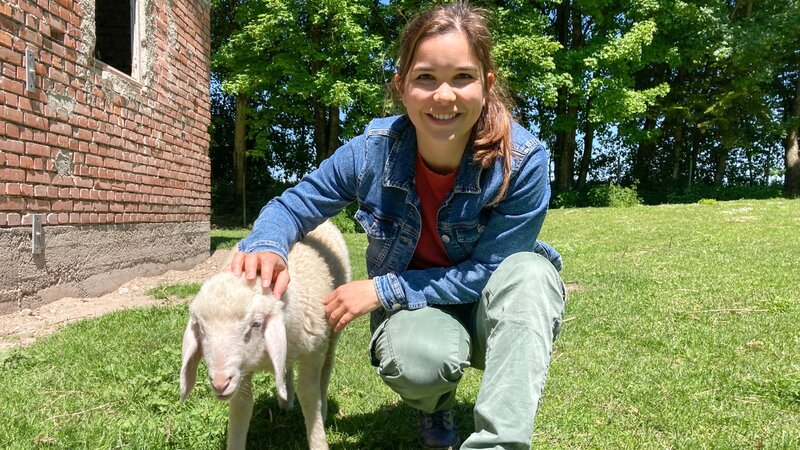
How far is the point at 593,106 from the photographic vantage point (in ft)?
73.6

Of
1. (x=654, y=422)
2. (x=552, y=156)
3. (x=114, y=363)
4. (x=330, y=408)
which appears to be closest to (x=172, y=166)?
(x=114, y=363)

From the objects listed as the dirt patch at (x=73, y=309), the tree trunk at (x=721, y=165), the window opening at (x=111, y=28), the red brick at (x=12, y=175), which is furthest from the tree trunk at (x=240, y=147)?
the tree trunk at (x=721, y=165)

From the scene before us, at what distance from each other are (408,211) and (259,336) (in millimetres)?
894

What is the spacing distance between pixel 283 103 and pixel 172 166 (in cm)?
1257

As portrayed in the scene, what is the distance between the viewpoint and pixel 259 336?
7.23ft

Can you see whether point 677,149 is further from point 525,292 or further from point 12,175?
point 525,292

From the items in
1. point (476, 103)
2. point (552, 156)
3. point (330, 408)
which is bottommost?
point (330, 408)

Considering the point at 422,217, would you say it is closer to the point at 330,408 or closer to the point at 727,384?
the point at 330,408

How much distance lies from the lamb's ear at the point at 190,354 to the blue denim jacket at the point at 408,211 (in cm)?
39

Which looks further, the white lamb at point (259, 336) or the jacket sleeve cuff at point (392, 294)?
the jacket sleeve cuff at point (392, 294)

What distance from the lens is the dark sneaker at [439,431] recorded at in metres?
2.74

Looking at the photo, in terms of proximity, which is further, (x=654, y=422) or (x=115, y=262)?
(x=115, y=262)

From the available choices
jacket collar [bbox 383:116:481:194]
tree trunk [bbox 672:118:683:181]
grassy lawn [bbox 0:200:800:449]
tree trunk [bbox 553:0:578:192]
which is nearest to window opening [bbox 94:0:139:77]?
grassy lawn [bbox 0:200:800:449]

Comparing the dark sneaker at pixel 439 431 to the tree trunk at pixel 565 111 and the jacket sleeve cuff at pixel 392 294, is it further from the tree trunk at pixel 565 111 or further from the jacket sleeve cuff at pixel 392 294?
the tree trunk at pixel 565 111
